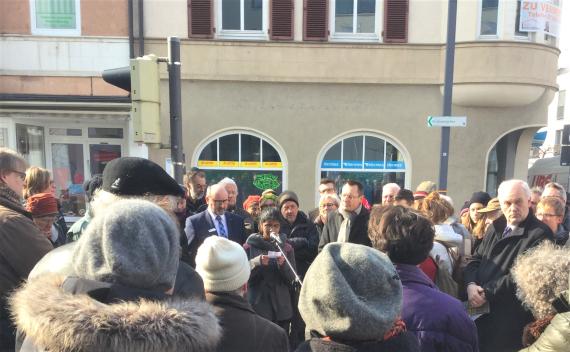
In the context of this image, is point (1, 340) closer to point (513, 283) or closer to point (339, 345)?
point (339, 345)

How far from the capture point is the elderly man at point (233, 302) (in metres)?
1.67

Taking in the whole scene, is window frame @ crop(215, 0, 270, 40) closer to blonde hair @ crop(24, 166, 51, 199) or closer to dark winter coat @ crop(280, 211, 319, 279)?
dark winter coat @ crop(280, 211, 319, 279)

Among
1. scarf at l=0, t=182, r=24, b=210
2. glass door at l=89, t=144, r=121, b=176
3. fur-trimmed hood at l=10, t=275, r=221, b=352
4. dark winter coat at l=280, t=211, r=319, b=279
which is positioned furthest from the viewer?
glass door at l=89, t=144, r=121, b=176

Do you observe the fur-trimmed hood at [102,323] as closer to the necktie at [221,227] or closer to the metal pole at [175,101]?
the metal pole at [175,101]

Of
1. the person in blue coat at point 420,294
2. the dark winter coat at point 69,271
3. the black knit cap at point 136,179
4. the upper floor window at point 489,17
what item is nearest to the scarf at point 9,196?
the black knit cap at point 136,179

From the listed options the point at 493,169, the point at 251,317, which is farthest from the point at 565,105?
the point at 251,317

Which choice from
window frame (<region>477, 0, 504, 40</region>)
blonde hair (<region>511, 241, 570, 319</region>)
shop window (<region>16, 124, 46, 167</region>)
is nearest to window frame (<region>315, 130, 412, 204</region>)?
window frame (<region>477, 0, 504, 40</region>)

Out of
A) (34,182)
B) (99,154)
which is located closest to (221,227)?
(34,182)

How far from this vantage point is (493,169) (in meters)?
10.8

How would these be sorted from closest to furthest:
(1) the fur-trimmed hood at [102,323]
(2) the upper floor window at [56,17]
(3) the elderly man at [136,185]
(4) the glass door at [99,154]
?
(1) the fur-trimmed hood at [102,323], (3) the elderly man at [136,185], (2) the upper floor window at [56,17], (4) the glass door at [99,154]

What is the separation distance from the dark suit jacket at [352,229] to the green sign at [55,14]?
28.0 feet

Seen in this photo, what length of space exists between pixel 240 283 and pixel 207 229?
247 centimetres

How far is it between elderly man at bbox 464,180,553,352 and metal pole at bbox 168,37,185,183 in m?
2.72

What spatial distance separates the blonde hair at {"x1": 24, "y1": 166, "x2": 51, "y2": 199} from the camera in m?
3.85
